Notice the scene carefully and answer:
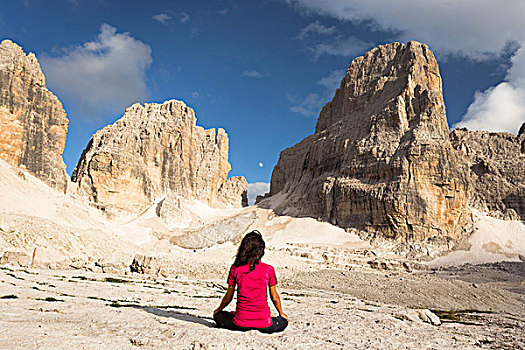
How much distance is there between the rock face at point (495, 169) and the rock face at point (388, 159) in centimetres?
969

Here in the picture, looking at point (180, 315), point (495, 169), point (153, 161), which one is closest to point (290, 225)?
point (153, 161)

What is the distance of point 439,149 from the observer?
47.7 meters

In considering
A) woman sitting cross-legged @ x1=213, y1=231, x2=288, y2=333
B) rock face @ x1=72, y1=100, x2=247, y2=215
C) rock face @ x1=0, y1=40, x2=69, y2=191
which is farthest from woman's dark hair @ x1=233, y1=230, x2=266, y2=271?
rock face @ x1=72, y1=100, x2=247, y2=215

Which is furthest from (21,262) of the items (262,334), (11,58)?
(11,58)

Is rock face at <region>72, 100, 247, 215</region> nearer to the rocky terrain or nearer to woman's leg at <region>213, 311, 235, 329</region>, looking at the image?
the rocky terrain

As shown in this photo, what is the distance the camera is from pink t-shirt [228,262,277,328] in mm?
5293

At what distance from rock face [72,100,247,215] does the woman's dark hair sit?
→ 4942 centimetres

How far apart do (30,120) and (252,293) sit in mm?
41718

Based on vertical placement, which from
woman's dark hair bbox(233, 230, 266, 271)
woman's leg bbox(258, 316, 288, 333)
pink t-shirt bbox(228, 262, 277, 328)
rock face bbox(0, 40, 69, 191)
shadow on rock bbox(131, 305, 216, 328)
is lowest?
shadow on rock bbox(131, 305, 216, 328)

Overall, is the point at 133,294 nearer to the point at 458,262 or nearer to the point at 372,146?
the point at 458,262

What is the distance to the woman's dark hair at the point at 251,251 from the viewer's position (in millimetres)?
5355

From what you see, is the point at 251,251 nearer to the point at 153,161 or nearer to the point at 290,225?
the point at 290,225

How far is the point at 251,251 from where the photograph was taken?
5.36m

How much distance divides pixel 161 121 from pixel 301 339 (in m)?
63.9
